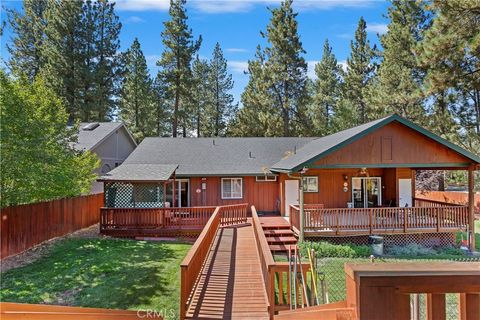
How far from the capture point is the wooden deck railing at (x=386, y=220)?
12172 millimetres

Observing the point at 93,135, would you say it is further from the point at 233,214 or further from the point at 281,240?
the point at 281,240

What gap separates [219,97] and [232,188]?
22.0 metres

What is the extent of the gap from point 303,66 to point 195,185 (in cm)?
1828

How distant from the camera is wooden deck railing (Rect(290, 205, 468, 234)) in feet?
39.9

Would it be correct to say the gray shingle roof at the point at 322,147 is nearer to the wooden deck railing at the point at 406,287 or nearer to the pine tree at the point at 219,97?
the wooden deck railing at the point at 406,287

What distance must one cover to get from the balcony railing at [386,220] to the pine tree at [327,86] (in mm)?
21664

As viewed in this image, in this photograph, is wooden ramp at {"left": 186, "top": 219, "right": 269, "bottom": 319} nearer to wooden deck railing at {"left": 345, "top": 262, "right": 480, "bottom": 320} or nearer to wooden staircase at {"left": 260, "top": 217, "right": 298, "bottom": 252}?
wooden staircase at {"left": 260, "top": 217, "right": 298, "bottom": 252}

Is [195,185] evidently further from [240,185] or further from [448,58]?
[448,58]

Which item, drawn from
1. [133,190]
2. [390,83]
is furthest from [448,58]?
[133,190]

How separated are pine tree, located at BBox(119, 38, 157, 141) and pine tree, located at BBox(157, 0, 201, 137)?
2.08 meters

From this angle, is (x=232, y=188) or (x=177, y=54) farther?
(x=177, y=54)

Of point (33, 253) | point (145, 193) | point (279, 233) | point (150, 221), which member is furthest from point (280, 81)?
point (33, 253)

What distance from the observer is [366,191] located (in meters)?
16.1

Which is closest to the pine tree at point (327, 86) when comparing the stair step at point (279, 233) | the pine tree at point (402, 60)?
the pine tree at point (402, 60)
